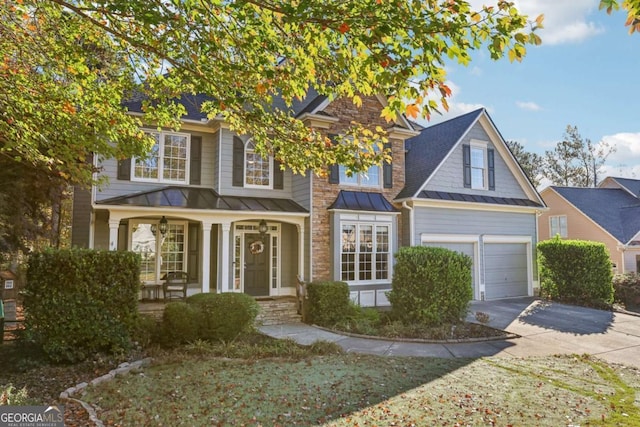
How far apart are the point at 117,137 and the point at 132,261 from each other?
7.50 ft

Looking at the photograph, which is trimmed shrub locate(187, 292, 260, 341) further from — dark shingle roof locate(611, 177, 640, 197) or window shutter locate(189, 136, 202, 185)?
dark shingle roof locate(611, 177, 640, 197)

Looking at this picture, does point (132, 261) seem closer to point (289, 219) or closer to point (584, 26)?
point (289, 219)

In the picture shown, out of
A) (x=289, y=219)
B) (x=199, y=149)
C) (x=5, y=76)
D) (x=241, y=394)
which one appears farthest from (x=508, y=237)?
(x=5, y=76)

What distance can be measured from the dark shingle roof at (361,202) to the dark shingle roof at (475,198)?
4.23ft

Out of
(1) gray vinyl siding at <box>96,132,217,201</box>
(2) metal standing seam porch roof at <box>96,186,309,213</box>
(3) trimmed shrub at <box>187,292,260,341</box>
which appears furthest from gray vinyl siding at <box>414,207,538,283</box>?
(3) trimmed shrub at <box>187,292,260,341</box>

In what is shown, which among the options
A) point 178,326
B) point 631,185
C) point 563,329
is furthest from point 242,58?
point 631,185

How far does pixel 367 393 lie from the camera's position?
18.4 feet

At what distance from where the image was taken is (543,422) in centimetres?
476

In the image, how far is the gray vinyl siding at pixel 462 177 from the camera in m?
14.9

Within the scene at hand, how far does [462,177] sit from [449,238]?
2488 mm

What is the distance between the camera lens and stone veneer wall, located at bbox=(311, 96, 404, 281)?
1293 centimetres

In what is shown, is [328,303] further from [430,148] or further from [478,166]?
[478,166]

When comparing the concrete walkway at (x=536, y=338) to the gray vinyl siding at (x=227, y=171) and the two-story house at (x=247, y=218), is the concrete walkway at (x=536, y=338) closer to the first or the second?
the two-story house at (x=247, y=218)

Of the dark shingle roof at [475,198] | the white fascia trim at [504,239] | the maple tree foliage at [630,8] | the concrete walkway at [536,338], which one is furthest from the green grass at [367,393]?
the white fascia trim at [504,239]
